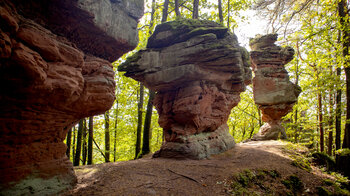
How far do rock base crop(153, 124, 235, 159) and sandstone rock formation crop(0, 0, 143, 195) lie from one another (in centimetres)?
388

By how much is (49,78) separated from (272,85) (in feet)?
50.8

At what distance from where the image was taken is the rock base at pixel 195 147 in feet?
24.9

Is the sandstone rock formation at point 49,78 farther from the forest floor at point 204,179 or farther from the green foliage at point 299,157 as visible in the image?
the green foliage at point 299,157

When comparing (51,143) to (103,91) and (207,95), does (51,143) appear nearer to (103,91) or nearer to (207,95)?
(103,91)

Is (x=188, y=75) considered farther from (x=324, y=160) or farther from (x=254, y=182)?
(x=324, y=160)

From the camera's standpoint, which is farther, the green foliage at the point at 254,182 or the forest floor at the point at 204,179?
the green foliage at the point at 254,182

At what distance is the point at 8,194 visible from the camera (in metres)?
3.57

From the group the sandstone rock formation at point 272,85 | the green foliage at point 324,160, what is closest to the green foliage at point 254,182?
Result: the green foliage at point 324,160

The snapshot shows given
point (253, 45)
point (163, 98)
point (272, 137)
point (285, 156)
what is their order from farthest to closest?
point (253, 45) → point (272, 137) → point (163, 98) → point (285, 156)

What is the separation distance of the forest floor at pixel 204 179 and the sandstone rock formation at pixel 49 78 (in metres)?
1.03

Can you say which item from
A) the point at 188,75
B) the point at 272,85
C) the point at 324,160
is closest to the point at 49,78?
the point at 188,75

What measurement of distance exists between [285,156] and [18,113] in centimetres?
1028

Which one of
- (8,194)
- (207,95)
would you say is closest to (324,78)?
(207,95)

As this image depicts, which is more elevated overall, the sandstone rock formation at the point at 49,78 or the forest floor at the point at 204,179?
the sandstone rock formation at the point at 49,78
